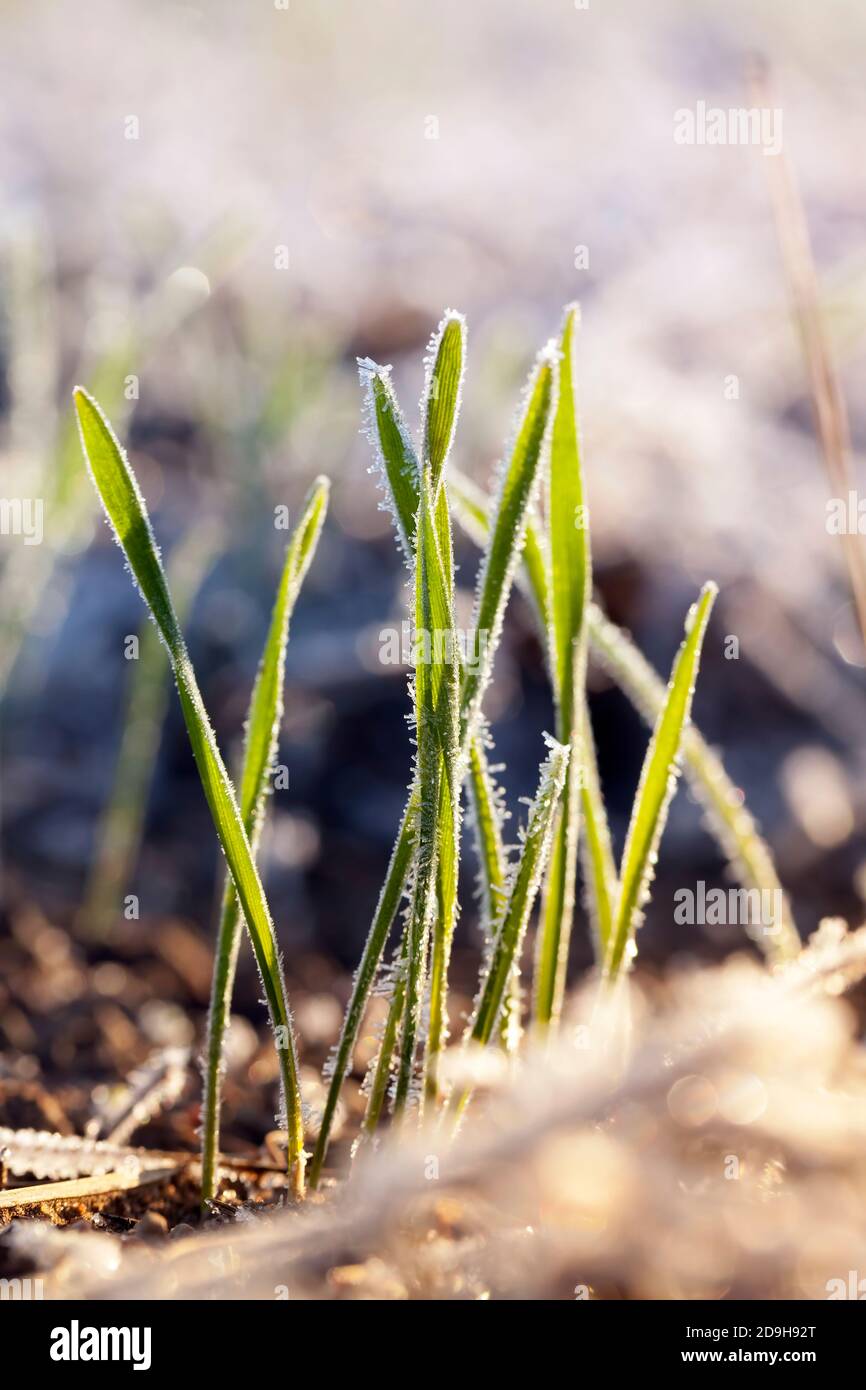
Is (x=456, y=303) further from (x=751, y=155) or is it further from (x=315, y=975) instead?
(x=315, y=975)

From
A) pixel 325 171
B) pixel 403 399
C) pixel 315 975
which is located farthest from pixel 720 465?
pixel 325 171

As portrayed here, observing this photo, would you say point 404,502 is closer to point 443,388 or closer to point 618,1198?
point 443,388

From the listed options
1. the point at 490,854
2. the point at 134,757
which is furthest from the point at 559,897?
the point at 134,757

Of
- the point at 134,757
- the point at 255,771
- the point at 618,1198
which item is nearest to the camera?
the point at 618,1198
